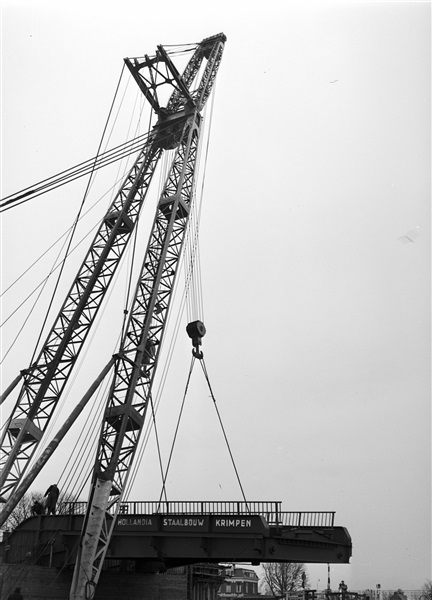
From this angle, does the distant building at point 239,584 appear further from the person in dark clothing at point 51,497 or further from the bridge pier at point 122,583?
the person in dark clothing at point 51,497

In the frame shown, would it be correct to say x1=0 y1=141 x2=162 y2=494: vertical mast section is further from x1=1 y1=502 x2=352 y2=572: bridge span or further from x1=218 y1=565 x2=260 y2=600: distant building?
x1=218 y1=565 x2=260 y2=600: distant building

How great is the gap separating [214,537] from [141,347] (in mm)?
9053

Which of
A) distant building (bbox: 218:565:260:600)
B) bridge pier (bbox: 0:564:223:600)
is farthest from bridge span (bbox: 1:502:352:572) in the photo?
distant building (bbox: 218:565:260:600)

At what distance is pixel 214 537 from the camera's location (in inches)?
1076

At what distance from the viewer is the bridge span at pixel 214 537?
2634cm

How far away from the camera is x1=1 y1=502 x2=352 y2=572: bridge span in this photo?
26344mm

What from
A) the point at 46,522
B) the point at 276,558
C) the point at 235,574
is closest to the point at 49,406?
the point at 46,522

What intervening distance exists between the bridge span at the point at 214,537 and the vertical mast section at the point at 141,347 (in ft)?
5.54

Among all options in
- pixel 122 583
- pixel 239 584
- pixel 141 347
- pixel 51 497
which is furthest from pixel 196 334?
pixel 239 584

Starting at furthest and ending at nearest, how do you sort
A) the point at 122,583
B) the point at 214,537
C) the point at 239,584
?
the point at 239,584, the point at 122,583, the point at 214,537

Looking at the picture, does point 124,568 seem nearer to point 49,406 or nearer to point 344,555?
point 49,406

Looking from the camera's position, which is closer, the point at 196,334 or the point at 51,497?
A: the point at 196,334

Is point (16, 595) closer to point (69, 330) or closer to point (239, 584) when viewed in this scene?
point (69, 330)

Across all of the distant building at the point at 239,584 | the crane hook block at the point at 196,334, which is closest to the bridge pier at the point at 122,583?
the crane hook block at the point at 196,334
